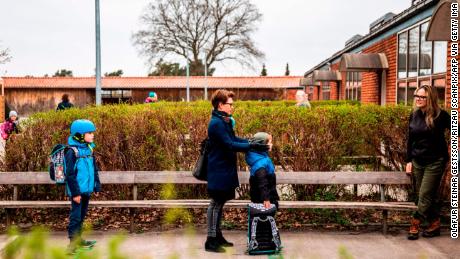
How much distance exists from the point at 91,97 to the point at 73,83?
2.24 m

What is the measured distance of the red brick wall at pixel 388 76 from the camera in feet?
55.3

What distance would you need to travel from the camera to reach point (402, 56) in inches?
631

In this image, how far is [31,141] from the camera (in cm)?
732

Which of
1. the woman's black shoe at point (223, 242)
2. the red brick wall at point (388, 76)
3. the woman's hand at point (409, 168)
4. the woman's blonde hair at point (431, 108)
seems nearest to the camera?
the woman's black shoe at point (223, 242)

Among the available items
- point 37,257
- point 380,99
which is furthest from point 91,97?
point 37,257

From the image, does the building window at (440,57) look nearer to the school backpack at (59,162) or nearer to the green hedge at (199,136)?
the green hedge at (199,136)

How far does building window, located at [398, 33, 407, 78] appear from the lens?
51.3 ft

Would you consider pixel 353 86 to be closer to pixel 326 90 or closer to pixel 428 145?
pixel 326 90

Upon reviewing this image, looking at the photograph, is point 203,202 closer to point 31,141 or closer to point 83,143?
point 83,143

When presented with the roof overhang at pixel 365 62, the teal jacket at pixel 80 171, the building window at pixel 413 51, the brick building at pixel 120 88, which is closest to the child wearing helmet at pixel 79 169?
the teal jacket at pixel 80 171

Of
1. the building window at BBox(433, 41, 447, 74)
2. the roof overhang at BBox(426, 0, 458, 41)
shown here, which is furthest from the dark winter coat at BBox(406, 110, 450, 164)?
the building window at BBox(433, 41, 447, 74)

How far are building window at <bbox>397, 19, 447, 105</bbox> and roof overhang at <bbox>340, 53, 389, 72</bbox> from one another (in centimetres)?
118

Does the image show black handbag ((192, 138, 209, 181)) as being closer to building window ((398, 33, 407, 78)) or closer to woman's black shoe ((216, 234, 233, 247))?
woman's black shoe ((216, 234, 233, 247))

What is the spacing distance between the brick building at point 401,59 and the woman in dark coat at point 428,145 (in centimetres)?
189
